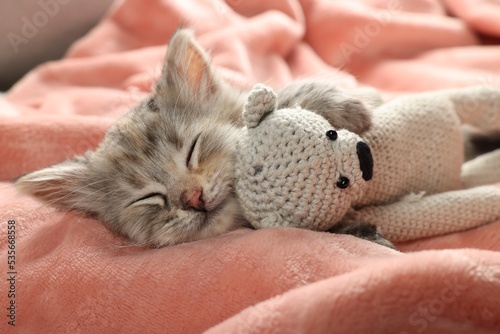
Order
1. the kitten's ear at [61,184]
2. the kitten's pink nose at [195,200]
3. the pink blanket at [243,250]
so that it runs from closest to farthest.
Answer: the pink blanket at [243,250] < the kitten's pink nose at [195,200] < the kitten's ear at [61,184]

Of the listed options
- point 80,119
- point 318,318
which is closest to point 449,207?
point 318,318

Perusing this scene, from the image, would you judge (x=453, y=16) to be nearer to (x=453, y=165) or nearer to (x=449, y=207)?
(x=453, y=165)

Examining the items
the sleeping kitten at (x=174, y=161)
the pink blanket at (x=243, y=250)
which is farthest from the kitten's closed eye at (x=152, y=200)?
the pink blanket at (x=243, y=250)

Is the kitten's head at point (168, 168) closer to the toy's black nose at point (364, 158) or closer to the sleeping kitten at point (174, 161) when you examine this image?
the sleeping kitten at point (174, 161)

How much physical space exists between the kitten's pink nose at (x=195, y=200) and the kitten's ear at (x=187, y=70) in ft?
1.04

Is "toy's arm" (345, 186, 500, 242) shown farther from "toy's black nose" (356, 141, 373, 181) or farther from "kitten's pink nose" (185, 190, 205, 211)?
"kitten's pink nose" (185, 190, 205, 211)

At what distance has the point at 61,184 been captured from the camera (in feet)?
4.43

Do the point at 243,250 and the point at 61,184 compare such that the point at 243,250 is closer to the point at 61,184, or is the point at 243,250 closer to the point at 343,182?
the point at 343,182

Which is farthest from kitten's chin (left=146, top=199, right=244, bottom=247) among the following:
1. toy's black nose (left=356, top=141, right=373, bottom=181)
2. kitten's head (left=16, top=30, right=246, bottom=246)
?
toy's black nose (left=356, top=141, right=373, bottom=181)

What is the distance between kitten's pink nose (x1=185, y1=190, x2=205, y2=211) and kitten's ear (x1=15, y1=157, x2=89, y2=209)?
0.34 metres

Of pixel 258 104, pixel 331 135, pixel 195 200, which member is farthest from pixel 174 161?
pixel 331 135

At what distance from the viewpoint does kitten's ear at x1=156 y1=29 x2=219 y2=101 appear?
4.47 feet

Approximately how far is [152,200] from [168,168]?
0.28 ft

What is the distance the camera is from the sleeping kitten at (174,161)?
117 centimetres
